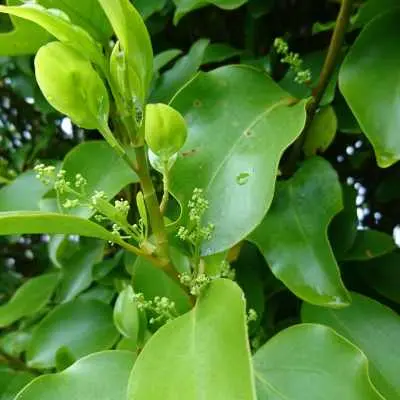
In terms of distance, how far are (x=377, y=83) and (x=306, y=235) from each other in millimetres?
155

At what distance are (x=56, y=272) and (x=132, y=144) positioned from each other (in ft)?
1.91

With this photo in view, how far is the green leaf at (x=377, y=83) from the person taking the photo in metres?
0.65

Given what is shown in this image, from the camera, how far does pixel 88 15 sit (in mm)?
672

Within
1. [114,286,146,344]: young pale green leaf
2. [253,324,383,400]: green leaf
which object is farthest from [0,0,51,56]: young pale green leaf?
[253,324,383,400]: green leaf

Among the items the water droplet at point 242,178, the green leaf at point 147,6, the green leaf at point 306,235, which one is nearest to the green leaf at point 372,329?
the green leaf at point 306,235

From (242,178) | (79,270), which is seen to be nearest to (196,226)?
(242,178)

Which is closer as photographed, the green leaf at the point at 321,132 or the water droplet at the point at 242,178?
the water droplet at the point at 242,178

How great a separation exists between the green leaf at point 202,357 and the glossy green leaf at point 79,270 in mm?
408

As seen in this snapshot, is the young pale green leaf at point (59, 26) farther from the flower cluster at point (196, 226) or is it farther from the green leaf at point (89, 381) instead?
the green leaf at point (89, 381)

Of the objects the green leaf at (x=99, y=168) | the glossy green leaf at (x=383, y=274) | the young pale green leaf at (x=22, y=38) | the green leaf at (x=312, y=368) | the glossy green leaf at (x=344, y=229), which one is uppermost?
the young pale green leaf at (x=22, y=38)

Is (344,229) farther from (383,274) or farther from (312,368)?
(312,368)

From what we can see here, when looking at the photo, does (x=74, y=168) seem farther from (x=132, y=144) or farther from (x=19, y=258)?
(x=19, y=258)

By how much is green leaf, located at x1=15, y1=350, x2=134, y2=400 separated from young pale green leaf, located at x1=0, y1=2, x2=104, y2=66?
0.82ft

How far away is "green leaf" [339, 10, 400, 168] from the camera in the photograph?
2.13 feet
